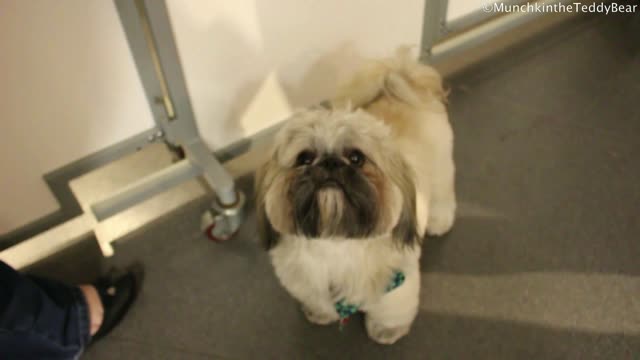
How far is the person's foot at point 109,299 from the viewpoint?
4.23 ft

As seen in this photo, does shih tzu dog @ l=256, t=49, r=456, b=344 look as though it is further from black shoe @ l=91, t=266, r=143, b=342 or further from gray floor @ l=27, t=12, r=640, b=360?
black shoe @ l=91, t=266, r=143, b=342

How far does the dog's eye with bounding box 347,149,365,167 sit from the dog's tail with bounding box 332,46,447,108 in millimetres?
295

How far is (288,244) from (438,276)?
0.52 m

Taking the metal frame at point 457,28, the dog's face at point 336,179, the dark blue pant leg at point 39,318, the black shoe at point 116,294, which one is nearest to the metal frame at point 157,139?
the black shoe at point 116,294

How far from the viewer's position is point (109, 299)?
1.33m

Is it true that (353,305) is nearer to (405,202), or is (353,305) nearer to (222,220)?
(405,202)

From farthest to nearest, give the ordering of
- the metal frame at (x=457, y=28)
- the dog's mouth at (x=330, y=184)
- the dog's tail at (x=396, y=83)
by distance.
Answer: the metal frame at (x=457, y=28) < the dog's tail at (x=396, y=83) < the dog's mouth at (x=330, y=184)

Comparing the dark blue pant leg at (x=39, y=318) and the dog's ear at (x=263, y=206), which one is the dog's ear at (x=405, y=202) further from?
the dark blue pant leg at (x=39, y=318)

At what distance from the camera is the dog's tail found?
119cm

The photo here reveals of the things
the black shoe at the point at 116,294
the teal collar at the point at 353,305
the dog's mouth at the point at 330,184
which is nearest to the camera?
the dog's mouth at the point at 330,184

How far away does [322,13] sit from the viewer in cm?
153

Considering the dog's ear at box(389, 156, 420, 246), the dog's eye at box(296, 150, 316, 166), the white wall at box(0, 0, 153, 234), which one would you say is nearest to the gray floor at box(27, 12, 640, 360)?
the white wall at box(0, 0, 153, 234)

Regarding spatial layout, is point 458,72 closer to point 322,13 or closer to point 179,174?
Result: point 322,13

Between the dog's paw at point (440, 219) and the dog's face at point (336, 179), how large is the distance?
0.49 metres
